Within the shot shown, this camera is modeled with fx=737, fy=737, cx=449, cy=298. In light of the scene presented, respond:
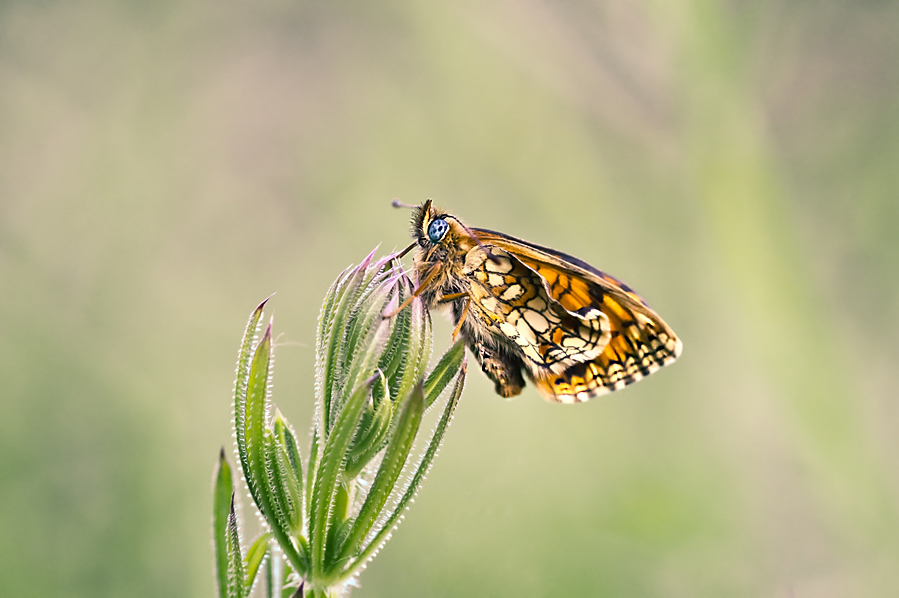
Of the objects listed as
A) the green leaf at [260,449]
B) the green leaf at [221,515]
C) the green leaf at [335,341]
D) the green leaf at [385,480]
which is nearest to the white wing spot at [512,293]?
the green leaf at [335,341]

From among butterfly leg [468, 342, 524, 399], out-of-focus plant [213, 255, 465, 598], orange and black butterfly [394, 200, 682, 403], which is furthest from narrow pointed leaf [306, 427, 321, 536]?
butterfly leg [468, 342, 524, 399]

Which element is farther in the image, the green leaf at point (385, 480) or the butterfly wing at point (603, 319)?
the butterfly wing at point (603, 319)

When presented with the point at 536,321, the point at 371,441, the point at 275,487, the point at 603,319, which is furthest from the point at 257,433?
the point at 603,319

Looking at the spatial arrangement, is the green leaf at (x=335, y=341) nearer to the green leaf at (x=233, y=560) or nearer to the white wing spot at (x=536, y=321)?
the green leaf at (x=233, y=560)

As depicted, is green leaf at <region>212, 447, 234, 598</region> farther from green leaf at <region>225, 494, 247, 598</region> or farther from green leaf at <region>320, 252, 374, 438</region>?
green leaf at <region>320, 252, 374, 438</region>

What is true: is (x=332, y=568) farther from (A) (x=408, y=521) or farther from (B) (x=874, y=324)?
(B) (x=874, y=324)

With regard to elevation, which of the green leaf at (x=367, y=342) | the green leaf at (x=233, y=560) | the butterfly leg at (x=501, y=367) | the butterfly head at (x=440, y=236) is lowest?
the green leaf at (x=233, y=560)
